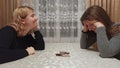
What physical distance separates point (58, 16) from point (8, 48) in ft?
3.93

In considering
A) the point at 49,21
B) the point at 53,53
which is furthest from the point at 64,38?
the point at 53,53

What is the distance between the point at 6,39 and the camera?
1.82m

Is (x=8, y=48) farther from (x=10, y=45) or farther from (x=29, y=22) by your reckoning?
(x=29, y=22)

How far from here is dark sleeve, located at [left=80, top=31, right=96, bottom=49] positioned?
2340 mm

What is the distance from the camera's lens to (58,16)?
2922 mm

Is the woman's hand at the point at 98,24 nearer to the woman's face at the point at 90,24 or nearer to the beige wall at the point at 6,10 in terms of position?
the woman's face at the point at 90,24

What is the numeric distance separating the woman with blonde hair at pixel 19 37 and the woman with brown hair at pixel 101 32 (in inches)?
17.9

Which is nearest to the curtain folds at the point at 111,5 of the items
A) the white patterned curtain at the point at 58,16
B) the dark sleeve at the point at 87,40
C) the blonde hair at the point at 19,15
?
the white patterned curtain at the point at 58,16

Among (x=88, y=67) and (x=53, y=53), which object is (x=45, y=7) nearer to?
(x=53, y=53)

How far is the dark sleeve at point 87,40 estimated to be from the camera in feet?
7.68

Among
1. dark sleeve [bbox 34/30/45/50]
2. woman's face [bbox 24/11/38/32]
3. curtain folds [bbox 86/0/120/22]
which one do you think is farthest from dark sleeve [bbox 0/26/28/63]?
curtain folds [bbox 86/0/120/22]

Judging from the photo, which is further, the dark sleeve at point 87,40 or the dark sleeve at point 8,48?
the dark sleeve at point 87,40

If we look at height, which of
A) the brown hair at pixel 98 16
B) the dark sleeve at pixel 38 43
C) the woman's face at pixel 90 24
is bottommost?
the dark sleeve at pixel 38 43

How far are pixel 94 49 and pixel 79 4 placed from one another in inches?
31.1
